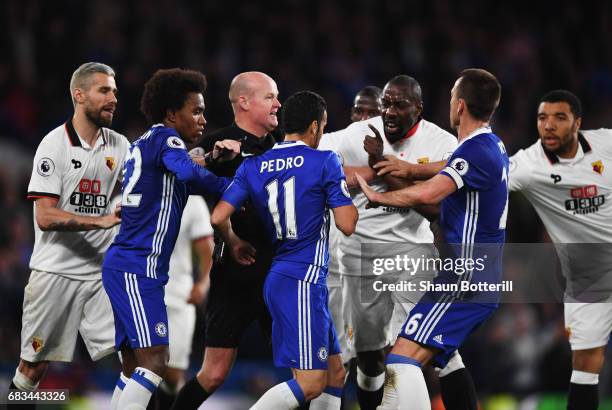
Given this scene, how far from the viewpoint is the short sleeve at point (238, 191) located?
5.79 m

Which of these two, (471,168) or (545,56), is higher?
(545,56)

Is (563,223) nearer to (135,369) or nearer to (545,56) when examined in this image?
(135,369)

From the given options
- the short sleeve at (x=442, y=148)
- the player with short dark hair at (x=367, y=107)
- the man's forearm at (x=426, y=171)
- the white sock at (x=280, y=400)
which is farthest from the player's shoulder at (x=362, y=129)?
the white sock at (x=280, y=400)

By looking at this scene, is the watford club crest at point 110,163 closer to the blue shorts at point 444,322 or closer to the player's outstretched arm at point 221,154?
the player's outstretched arm at point 221,154

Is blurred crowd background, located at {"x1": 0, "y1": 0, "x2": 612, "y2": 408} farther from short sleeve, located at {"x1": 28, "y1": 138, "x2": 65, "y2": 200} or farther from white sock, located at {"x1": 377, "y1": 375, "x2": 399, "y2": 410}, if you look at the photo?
white sock, located at {"x1": 377, "y1": 375, "x2": 399, "y2": 410}

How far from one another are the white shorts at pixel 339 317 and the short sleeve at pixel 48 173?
224 centimetres

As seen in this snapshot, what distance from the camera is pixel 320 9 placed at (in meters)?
15.4

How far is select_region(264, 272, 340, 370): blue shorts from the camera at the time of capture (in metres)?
5.66

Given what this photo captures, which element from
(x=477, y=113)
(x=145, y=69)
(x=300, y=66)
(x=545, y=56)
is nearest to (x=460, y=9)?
(x=545, y=56)

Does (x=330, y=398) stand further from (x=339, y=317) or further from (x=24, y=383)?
(x=24, y=383)

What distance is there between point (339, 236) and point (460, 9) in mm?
9208

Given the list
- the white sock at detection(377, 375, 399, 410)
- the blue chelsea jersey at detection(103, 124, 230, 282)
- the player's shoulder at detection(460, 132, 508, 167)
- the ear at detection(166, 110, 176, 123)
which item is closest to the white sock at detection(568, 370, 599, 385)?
the white sock at detection(377, 375, 399, 410)

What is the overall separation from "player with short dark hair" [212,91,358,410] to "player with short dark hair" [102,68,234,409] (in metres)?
0.31

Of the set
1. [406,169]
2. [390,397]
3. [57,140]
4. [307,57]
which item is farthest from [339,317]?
[307,57]
